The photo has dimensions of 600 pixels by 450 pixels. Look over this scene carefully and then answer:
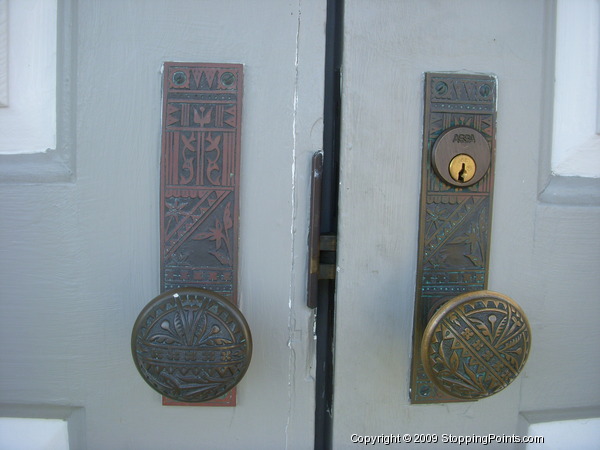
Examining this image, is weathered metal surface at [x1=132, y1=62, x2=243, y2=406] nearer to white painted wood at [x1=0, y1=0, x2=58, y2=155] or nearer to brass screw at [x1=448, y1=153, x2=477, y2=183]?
white painted wood at [x1=0, y1=0, x2=58, y2=155]

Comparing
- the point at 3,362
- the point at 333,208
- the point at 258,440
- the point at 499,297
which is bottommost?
the point at 258,440

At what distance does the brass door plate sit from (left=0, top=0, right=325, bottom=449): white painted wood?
17cm

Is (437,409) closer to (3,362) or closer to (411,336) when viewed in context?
(411,336)

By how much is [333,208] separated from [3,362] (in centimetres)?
54

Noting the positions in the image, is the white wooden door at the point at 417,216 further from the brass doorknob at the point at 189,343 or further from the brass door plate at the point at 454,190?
the brass doorknob at the point at 189,343

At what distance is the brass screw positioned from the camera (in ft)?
1.86

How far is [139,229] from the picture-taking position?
57 centimetres

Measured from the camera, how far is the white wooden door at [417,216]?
1.88 ft

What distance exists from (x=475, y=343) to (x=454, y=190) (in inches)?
8.3

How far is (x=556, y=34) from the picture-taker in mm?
585

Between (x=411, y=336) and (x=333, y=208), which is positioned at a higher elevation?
(x=333, y=208)

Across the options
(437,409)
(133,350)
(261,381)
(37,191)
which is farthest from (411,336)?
(37,191)

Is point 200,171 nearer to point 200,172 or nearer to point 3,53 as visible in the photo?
point 200,172

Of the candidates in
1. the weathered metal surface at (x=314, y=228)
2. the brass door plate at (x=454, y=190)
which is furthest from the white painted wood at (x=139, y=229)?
the brass door plate at (x=454, y=190)
